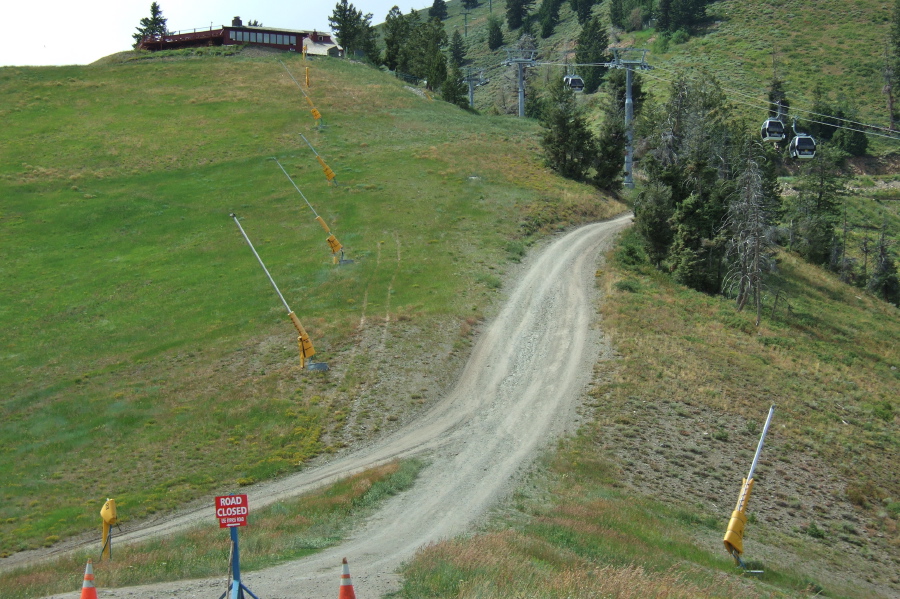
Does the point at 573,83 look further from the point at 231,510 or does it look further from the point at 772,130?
the point at 231,510

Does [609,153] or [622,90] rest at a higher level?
[622,90]

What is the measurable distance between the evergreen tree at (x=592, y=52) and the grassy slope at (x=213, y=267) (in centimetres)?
5641

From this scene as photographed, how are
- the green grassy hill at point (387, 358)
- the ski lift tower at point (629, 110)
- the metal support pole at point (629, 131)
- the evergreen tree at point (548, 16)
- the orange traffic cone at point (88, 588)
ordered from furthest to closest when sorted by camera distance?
the evergreen tree at point (548, 16) → the metal support pole at point (629, 131) → the ski lift tower at point (629, 110) → the green grassy hill at point (387, 358) → the orange traffic cone at point (88, 588)

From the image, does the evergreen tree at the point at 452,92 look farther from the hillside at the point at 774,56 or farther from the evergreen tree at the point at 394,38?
the evergreen tree at the point at 394,38

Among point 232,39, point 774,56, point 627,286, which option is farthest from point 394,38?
point 627,286

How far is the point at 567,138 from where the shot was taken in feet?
242

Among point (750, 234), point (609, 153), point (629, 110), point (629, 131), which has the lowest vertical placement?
point (750, 234)

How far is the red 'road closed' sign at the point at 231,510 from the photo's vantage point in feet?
46.8

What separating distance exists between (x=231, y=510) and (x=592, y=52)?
139 meters

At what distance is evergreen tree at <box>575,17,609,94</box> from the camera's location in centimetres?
14260

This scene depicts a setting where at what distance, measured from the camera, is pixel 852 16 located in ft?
454

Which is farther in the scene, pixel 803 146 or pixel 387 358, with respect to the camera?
pixel 803 146

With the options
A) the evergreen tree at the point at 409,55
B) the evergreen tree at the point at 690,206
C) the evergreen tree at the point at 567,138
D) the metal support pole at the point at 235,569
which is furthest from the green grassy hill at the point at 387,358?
the evergreen tree at the point at 409,55

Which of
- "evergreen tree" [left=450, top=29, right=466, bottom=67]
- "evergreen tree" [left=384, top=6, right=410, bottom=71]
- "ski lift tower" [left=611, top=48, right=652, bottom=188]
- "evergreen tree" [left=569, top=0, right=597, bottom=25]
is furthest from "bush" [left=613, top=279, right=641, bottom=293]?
"evergreen tree" [left=569, top=0, right=597, bottom=25]
